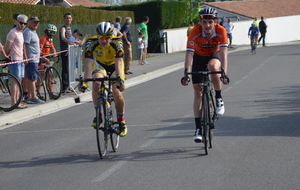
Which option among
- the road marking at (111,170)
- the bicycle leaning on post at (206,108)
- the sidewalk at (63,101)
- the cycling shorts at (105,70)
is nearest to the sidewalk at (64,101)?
the sidewalk at (63,101)

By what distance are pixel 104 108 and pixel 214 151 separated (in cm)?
160

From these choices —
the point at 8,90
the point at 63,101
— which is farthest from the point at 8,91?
the point at 63,101

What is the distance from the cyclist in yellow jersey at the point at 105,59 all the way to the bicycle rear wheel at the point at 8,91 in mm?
4338

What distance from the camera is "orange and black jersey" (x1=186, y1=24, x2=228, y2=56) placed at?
8484mm

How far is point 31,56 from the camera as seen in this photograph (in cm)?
1427

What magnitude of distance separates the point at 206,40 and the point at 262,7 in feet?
243

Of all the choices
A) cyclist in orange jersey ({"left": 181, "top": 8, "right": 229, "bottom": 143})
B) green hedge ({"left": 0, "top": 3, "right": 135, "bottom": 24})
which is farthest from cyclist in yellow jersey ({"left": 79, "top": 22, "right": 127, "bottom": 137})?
green hedge ({"left": 0, "top": 3, "right": 135, "bottom": 24})

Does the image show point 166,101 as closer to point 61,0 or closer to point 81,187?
point 81,187

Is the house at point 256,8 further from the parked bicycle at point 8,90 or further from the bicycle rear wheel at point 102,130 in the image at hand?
the bicycle rear wheel at point 102,130

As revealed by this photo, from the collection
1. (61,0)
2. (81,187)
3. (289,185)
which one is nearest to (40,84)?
(81,187)

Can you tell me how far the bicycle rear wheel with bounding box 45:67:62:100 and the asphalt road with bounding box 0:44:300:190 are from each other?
89 cm

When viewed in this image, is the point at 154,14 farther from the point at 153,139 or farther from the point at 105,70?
the point at 105,70

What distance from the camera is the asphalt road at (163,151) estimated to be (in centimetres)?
692

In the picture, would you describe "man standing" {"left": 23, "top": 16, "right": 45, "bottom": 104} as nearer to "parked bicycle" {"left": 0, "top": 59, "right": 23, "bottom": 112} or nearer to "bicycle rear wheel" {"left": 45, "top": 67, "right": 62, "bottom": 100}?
"parked bicycle" {"left": 0, "top": 59, "right": 23, "bottom": 112}
